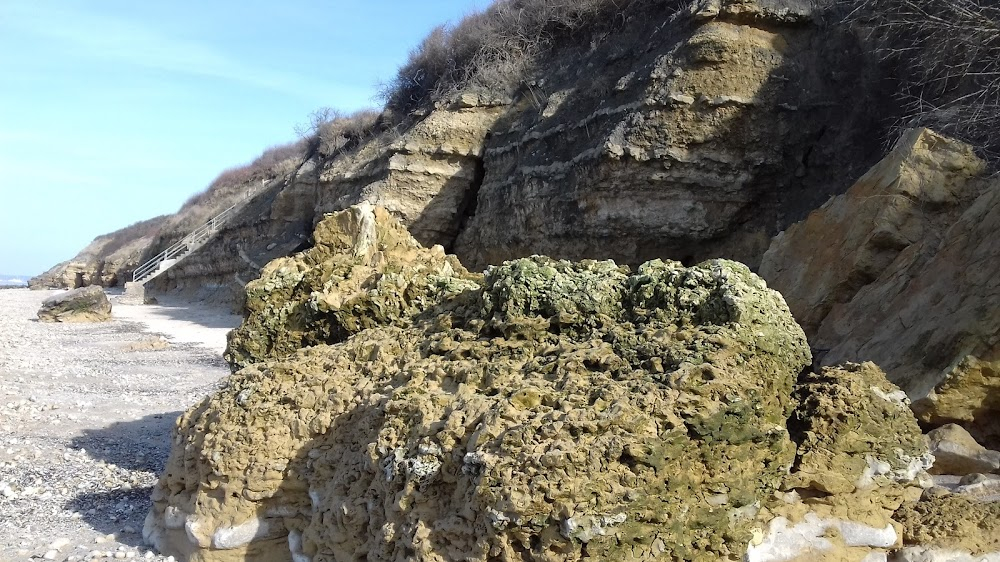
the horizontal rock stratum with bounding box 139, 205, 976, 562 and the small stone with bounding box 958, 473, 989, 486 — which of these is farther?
the small stone with bounding box 958, 473, 989, 486

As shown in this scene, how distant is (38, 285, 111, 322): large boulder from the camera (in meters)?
18.1

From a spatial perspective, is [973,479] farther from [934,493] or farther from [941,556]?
[941,556]

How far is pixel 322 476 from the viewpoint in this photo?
358 cm

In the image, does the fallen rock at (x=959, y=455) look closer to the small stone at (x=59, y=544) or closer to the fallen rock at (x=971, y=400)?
the fallen rock at (x=971, y=400)

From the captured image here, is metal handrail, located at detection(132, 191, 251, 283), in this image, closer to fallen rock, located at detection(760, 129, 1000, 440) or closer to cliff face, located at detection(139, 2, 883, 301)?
cliff face, located at detection(139, 2, 883, 301)

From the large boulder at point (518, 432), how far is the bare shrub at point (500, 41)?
11.0 meters

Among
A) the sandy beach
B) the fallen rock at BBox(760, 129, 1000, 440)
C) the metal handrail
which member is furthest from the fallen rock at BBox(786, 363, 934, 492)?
the metal handrail

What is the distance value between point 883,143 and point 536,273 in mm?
Answer: 8165

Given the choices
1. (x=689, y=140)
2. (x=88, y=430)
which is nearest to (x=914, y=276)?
(x=689, y=140)

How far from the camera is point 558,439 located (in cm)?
269

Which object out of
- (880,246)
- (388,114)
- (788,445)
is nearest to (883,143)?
(880,246)

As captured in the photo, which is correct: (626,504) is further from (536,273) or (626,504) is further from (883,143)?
(883,143)

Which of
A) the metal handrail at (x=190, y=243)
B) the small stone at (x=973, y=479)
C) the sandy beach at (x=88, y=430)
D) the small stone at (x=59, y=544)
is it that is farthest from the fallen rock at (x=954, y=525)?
the metal handrail at (x=190, y=243)

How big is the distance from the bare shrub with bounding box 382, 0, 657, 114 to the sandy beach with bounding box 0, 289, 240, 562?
7248 mm
